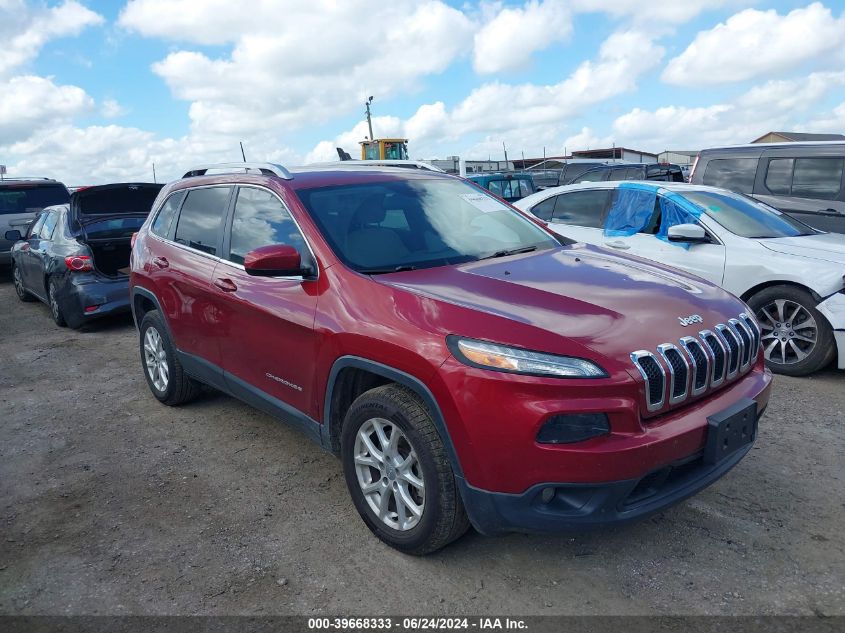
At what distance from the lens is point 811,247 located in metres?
5.30

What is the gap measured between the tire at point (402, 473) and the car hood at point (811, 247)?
398 cm

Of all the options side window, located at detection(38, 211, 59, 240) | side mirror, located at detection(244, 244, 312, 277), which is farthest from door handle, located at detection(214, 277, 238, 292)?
side window, located at detection(38, 211, 59, 240)

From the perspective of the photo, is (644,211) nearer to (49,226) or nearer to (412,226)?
(412,226)

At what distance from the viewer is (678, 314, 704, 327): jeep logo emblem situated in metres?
2.76

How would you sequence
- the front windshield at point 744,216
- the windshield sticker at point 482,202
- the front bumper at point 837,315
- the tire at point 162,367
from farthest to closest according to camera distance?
the front windshield at point 744,216 < the front bumper at point 837,315 < the tire at point 162,367 < the windshield sticker at point 482,202

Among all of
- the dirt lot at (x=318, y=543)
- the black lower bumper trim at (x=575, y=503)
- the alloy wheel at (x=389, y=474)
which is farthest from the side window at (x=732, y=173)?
A: the alloy wheel at (x=389, y=474)

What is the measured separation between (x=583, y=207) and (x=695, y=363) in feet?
14.0

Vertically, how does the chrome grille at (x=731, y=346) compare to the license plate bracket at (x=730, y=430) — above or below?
above

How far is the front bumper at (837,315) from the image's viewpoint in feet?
16.0

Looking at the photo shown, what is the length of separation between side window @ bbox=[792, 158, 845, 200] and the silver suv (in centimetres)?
1130

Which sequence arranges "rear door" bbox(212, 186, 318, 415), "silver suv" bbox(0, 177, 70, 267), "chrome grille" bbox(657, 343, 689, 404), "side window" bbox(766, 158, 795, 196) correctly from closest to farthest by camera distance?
"chrome grille" bbox(657, 343, 689, 404)
"rear door" bbox(212, 186, 318, 415)
"side window" bbox(766, 158, 795, 196)
"silver suv" bbox(0, 177, 70, 267)

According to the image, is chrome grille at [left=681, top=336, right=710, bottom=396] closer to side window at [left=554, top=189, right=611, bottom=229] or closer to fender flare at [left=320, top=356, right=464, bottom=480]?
fender flare at [left=320, top=356, right=464, bottom=480]

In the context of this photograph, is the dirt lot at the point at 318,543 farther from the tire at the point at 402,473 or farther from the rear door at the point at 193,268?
the rear door at the point at 193,268

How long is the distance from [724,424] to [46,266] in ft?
25.9
